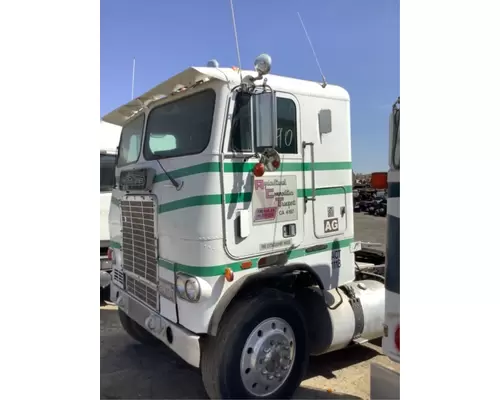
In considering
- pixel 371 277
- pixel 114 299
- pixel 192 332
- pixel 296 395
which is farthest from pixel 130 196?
pixel 371 277

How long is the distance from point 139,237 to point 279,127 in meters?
1.61

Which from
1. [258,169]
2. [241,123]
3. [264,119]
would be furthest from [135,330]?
[264,119]

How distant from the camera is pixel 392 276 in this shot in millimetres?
2283

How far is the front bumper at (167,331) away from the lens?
274 centimetres

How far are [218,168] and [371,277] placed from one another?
8.72 ft

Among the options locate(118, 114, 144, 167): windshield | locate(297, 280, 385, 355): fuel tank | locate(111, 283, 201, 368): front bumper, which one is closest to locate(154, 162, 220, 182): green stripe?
locate(118, 114, 144, 167): windshield

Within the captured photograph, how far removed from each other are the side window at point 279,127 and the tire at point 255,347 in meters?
1.19

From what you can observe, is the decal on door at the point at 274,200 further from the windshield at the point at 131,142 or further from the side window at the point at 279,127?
the windshield at the point at 131,142

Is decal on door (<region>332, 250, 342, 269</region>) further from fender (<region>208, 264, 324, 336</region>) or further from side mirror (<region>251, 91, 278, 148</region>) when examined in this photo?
side mirror (<region>251, 91, 278, 148</region>)

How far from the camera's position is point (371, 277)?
4473 millimetres

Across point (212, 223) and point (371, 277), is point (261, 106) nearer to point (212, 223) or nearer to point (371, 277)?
point (212, 223)

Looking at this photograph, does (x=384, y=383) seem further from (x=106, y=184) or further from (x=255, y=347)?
(x=106, y=184)

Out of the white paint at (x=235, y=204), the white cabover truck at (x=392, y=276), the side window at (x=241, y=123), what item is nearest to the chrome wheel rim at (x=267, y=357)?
the white paint at (x=235, y=204)

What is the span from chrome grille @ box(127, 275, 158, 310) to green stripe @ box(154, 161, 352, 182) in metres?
0.98
